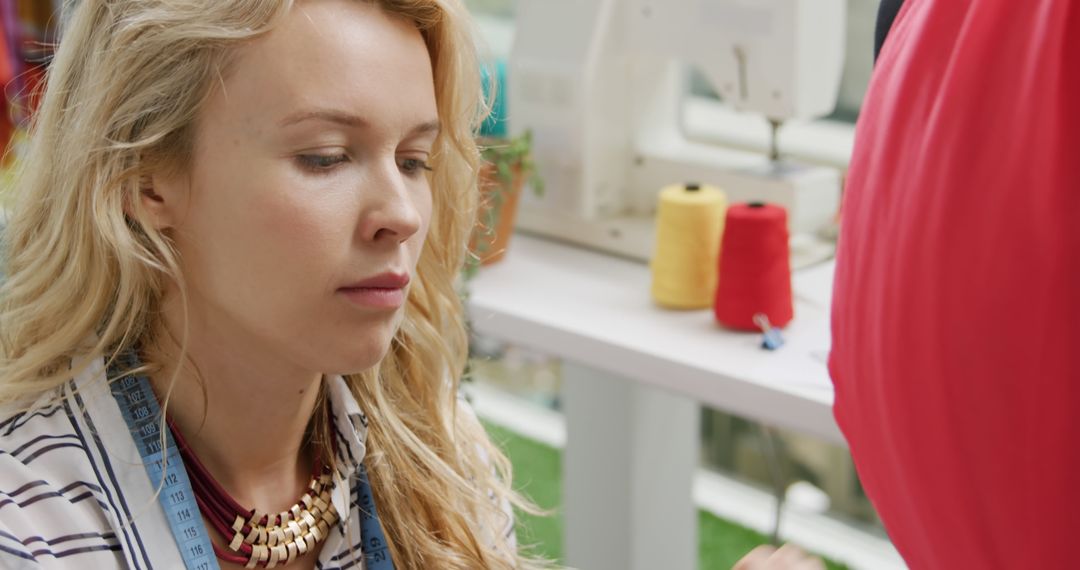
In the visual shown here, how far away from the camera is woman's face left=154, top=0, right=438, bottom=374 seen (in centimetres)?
92

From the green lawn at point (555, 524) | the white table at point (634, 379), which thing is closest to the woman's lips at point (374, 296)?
the white table at point (634, 379)

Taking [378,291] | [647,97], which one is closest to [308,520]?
[378,291]

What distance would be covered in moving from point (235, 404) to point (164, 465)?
8cm

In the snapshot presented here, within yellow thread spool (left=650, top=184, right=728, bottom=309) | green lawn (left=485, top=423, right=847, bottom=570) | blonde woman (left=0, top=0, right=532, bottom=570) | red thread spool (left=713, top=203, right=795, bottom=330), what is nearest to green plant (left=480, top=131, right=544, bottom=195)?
yellow thread spool (left=650, top=184, right=728, bottom=309)

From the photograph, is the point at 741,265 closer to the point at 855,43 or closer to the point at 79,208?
the point at 79,208

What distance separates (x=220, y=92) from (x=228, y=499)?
0.30 m

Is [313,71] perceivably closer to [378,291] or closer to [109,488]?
[378,291]

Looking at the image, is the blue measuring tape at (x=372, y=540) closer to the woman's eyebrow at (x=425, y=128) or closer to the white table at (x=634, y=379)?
the woman's eyebrow at (x=425, y=128)

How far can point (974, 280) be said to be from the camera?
0.88m

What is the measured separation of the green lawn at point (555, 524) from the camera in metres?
2.61

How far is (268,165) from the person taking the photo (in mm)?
924

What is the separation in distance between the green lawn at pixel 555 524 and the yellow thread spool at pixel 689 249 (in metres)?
0.78

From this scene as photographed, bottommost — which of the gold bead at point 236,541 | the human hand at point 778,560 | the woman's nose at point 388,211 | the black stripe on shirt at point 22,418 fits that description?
the gold bead at point 236,541

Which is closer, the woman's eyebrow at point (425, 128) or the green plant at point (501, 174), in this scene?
the woman's eyebrow at point (425, 128)
